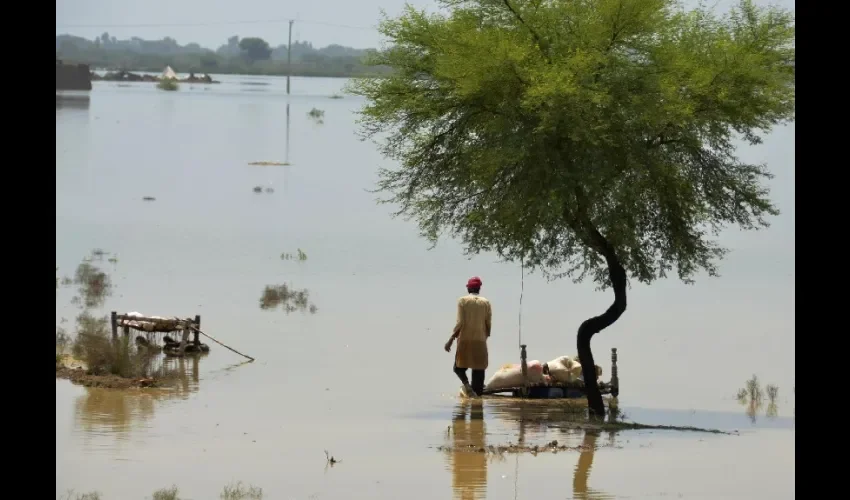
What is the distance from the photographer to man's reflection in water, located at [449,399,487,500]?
12.3 m

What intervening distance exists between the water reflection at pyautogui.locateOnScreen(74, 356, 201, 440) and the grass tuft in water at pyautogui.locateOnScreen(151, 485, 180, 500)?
123 inches

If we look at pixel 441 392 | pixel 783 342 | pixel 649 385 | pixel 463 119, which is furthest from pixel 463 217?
pixel 783 342

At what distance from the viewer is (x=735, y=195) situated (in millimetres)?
18125

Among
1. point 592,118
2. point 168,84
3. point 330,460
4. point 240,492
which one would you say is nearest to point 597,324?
point 592,118

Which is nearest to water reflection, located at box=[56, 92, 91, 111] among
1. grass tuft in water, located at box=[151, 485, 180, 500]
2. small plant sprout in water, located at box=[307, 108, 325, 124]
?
small plant sprout in water, located at box=[307, 108, 325, 124]

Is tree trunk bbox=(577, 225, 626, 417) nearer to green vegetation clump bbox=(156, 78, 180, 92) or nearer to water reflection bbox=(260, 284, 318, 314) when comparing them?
water reflection bbox=(260, 284, 318, 314)

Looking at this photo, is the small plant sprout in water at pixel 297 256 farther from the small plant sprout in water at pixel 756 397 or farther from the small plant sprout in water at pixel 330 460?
the small plant sprout in water at pixel 330 460

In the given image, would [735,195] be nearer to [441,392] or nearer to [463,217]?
[463,217]

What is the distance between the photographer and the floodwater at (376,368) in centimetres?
1298

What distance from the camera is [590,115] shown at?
16625mm

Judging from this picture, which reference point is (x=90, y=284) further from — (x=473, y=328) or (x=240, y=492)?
(x=240, y=492)

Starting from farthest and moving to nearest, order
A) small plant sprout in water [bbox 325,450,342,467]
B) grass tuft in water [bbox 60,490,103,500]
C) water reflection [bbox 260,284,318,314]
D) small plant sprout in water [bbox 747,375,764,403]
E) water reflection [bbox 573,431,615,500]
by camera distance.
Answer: water reflection [bbox 260,284,318,314]
small plant sprout in water [bbox 747,375,764,403]
small plant sprout in water [bbox 325,450,342,467]
water reflection [bbox 573,431,615,500]
grass tuft in water [bbox 60,490,103,500]
